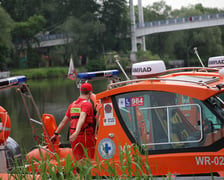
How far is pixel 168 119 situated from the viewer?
5289 millimetres

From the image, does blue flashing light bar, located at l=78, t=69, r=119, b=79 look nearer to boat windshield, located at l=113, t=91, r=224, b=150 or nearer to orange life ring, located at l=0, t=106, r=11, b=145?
orange life ring, located at l=0, t=106, r=11, b=145

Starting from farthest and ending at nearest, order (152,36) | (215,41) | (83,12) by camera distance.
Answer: (152,36), (83,12), (215,41)

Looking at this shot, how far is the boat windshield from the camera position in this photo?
513 cm

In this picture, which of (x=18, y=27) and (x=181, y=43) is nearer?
(x=181, y=43)

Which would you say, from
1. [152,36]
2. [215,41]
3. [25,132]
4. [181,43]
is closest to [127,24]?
[152,36]

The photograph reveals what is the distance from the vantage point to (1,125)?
24.5 feet

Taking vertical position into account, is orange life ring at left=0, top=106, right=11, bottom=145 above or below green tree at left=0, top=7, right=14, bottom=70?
below

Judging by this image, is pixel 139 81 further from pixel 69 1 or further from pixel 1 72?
pixel 69 1

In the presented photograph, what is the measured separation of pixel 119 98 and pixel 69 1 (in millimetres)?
81207

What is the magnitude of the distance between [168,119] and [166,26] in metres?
70.4

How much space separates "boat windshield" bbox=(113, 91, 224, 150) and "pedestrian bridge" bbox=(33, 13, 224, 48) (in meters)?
65.7

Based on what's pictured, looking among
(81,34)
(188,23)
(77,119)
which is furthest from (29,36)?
(77,119)

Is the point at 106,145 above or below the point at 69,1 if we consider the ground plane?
below

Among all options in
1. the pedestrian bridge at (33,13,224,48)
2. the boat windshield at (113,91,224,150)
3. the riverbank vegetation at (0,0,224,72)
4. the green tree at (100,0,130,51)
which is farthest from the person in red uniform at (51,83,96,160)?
the green tree at (100,0,130,51)
